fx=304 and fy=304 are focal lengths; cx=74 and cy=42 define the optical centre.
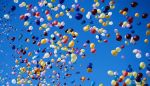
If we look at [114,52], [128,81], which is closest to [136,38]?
[114,52]

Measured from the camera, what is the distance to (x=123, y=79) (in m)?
11.3

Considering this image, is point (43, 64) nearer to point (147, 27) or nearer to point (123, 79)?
point (123, 79)

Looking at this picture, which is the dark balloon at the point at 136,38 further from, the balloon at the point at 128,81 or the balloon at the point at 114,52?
the balloon at the point at 128,81

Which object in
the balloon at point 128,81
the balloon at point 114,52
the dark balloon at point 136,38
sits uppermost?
the dark balloon at point 136,38

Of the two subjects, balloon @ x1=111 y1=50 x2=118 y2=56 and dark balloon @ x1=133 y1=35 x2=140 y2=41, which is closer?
dark balloon @ x1=133 y1=35 x2=140 y2=41

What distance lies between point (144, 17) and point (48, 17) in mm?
3535

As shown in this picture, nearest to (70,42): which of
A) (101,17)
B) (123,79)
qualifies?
(101,17)

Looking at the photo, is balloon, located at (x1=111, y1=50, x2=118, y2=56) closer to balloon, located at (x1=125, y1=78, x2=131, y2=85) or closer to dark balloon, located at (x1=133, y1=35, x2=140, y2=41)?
dark balloon, located at (x1=133, y1=35, x2=140, y2=41)

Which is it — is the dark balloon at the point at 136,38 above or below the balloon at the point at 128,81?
above

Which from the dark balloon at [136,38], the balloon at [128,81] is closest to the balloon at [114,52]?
the dark balloon at [136,38]

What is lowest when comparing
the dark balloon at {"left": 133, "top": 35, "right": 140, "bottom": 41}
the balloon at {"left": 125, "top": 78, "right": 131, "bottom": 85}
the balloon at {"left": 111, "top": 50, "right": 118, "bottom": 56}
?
the balloon at {"left": 125, "top": 78, "right": 131, "bottom": 85}

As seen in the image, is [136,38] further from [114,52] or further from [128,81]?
[128,81]

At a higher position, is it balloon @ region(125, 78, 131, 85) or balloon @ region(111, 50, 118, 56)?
balloon @ region(111, 50, 118, 56)

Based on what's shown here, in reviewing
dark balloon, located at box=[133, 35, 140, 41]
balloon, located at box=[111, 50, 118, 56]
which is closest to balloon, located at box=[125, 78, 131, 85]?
balloon, located at box=[111, 50, 118, 56]
